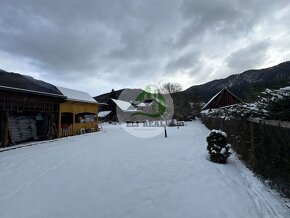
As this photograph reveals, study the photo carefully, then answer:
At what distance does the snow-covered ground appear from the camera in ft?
11.1

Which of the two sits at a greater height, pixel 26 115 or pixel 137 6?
pixel 137 6

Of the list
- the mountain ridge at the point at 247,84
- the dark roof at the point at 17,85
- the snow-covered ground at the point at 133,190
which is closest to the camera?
the snow-covered ground at the point at 133,190

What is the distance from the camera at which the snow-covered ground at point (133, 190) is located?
11.1 feet

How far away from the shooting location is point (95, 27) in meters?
10.9

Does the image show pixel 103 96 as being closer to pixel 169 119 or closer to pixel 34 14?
pixel 169 119

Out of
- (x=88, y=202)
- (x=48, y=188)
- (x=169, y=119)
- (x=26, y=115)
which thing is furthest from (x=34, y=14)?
(x=169, y=119)

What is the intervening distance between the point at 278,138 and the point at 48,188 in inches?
198

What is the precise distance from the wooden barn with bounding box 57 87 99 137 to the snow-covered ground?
29.4ft

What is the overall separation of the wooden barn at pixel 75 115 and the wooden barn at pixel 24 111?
1.03 meters

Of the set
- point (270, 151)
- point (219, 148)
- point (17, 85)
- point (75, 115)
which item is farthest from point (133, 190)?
point (75, 115)

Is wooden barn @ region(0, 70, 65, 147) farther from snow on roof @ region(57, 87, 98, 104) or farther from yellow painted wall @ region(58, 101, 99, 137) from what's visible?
snow on roof @ region(57, 87, 98, 104)

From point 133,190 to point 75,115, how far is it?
1485 cm

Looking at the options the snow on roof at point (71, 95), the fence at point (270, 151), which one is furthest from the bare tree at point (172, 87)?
the fence at point (270, 151)

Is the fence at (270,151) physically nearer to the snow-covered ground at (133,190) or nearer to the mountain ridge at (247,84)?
the snow-covered ground at (133,190)
